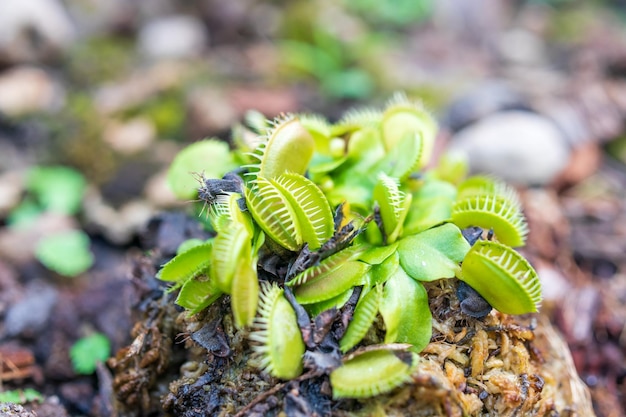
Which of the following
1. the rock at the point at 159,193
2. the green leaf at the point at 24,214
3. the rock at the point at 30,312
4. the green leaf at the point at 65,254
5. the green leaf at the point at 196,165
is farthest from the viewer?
the rock at the point at 159,193

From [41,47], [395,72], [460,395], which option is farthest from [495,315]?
[41,47]

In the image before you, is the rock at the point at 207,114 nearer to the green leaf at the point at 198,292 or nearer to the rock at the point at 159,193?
the rock at the point at 159,193

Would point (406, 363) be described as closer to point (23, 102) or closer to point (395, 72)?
point (23, 102)

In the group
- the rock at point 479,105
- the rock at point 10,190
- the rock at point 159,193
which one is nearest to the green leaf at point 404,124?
the rock at point 159,193

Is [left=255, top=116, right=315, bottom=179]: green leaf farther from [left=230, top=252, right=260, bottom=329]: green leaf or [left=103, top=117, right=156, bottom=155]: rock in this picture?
[left=103, top=117, right=156, bottom=155]: rock

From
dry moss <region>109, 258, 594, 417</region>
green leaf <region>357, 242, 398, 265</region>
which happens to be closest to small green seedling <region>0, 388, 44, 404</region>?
dry moss <region>109, 258, 594, 417</region>

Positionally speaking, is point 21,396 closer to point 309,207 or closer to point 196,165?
point 196,165
